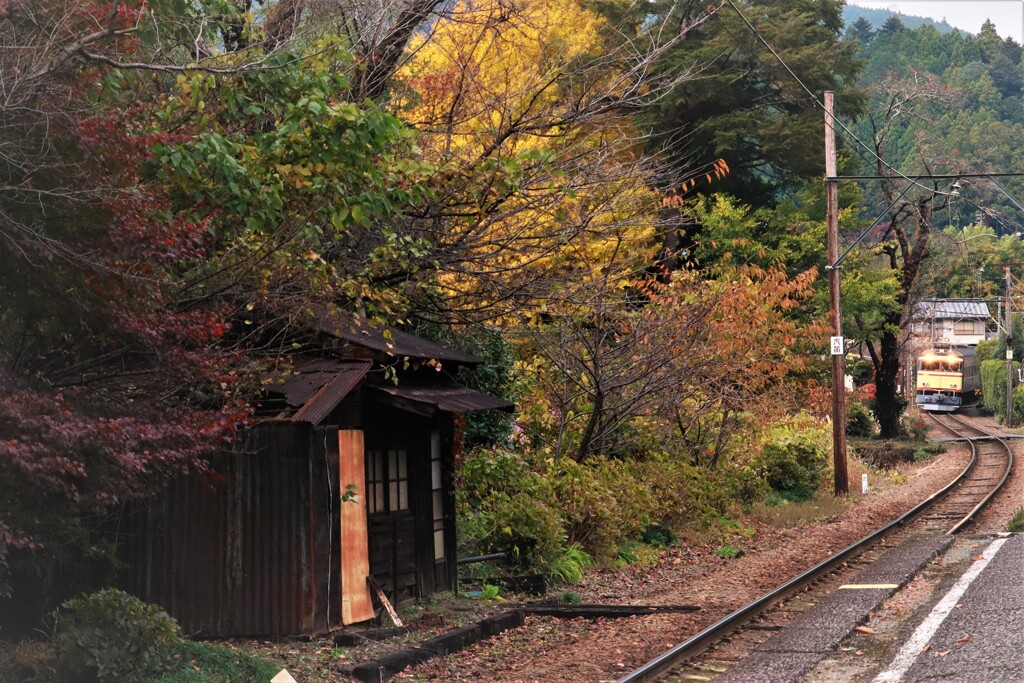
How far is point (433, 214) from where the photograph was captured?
12.3 m

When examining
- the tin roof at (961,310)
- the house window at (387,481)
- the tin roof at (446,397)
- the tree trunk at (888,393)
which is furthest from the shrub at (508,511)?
the tin roof at (961,310)

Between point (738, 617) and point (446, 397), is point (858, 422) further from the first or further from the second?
point (446, 397)

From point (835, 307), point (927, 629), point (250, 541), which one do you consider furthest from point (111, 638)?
point (835, 307)

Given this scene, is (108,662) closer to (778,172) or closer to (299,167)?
(299,167)

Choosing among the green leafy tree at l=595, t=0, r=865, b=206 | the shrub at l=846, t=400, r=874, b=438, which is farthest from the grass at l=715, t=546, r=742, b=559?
the shrub at l=846, t=400, r=874, b=438

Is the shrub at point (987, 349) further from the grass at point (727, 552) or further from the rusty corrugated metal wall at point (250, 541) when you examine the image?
the rusty corrugated metal wall at point (250, 541)

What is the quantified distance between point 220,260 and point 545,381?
415 inches

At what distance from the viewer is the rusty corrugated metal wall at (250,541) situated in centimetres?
1108

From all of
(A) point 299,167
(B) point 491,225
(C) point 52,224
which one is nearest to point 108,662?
(C) point 52,224

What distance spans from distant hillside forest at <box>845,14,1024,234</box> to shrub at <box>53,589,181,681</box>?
82412 mm

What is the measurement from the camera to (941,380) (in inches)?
2928

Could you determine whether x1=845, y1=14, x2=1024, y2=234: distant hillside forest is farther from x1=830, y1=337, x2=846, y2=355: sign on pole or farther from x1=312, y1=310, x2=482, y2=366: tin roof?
x1=312, y1=310, x2=482, y2=366: tin roof

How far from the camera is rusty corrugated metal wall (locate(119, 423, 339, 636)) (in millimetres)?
11078

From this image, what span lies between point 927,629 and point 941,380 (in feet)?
221
